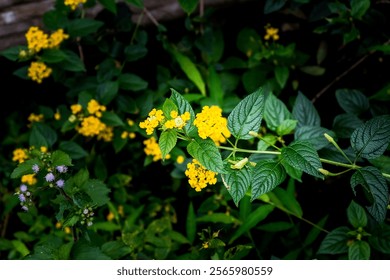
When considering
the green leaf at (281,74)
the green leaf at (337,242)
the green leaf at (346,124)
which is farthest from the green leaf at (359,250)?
the green leaf at (281,74)

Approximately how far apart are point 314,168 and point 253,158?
39 cm

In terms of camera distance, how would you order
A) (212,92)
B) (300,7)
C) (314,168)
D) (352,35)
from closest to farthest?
(314,168)
(352,35)
(212,92)
(300,7)

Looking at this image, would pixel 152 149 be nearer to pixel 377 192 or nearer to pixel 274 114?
pixel 274 114

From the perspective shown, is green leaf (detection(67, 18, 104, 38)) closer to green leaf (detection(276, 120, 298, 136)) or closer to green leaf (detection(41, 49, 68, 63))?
green leaf (detection(41, 49, 68, 63))

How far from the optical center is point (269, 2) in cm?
188

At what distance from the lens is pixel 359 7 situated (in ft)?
5.73

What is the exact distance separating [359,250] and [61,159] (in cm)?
97

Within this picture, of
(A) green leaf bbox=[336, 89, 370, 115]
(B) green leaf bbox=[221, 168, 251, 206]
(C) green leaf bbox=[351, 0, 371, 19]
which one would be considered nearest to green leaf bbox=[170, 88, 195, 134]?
(B) green leaf bbox=[221, 168, 251, 206]

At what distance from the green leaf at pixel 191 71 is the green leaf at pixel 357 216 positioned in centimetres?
74

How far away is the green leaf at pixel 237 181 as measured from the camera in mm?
1119

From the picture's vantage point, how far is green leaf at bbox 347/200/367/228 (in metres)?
1.55
